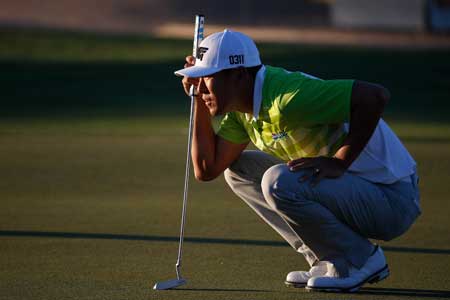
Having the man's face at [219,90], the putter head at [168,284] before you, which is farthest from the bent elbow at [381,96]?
the putter head at [168,284]

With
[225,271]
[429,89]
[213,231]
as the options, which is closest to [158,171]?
[213,231]

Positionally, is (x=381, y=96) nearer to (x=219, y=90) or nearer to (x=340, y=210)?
(x=340, y=210)

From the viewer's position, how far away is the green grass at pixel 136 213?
609 centimetres

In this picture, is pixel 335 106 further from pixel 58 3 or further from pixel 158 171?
pixel 58 3

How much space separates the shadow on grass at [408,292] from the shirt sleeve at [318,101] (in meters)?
0.90

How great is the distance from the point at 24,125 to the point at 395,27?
23.7 metres

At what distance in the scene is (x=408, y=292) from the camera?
5902mm

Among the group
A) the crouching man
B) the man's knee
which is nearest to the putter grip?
the crouching man

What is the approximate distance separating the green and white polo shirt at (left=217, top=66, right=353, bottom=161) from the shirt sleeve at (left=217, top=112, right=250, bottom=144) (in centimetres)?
10

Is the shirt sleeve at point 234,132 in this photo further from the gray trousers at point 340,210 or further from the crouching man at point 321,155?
the gray trousers at point 340,210

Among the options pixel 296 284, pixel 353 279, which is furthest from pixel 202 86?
pixel 353 279

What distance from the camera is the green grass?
6094 millimetres

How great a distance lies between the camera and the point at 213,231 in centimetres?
771

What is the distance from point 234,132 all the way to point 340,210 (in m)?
0.77
